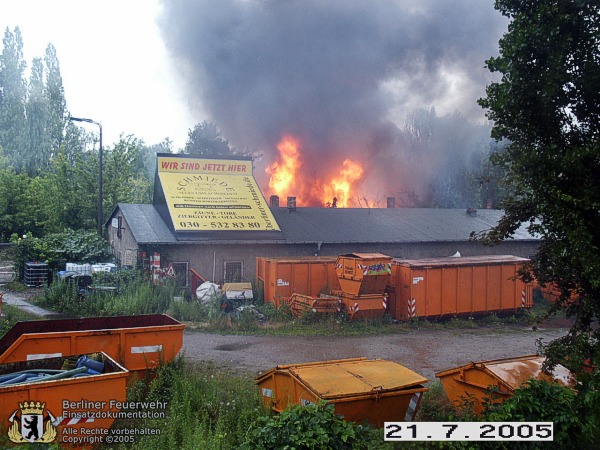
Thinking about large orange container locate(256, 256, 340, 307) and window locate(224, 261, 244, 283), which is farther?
window locate(224, 261, 244, 283)

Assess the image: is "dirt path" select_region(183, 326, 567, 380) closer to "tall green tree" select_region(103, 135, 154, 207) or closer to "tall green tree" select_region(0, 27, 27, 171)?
"tall green tree" select_region(103, 135, 154, 207)

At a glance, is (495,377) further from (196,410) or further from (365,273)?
(365,273)

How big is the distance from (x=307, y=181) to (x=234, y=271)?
44.0 feet

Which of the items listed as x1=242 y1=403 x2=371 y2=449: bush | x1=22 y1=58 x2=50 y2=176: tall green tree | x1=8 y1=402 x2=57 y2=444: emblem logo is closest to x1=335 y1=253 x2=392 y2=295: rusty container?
x1=242 y1=403 x2=371 y2=449: bush

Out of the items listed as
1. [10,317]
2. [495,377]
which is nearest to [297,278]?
[10,317]

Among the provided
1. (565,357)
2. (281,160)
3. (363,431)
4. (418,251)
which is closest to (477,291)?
(418,251)

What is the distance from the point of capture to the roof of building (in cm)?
2048

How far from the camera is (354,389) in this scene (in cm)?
637

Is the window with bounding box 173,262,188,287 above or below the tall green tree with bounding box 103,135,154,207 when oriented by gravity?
below

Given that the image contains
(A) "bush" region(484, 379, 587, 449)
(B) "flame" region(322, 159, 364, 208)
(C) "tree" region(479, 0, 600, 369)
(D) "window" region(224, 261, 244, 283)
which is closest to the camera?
(A) "bush" region(484, 379, 587, 449)

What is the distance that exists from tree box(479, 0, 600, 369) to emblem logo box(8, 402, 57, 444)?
637 centimetres

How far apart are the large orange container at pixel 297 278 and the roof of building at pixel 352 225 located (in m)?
3.02

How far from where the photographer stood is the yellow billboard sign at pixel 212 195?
20656 mm

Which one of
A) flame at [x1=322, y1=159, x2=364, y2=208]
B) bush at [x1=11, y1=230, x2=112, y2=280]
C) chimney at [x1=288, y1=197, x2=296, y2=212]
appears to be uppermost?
flame at [x1=322, y1=159, x2=364, y2=208]
